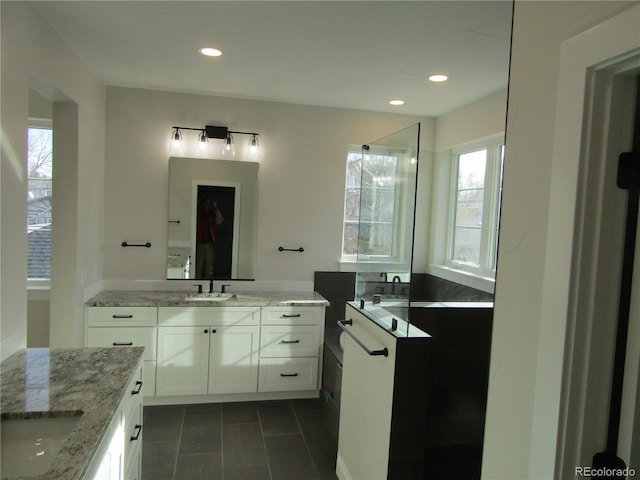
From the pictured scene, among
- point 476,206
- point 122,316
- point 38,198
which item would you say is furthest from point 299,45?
point 38,198

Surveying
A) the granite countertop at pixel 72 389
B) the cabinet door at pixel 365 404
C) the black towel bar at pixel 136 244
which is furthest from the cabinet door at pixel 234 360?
the granite countertop at pixel 72 389

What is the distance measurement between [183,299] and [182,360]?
485 millimetres

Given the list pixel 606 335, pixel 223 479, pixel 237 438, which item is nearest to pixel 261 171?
pixel 237 438

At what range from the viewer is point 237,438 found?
10.4 ft

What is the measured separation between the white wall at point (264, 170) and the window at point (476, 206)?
625 mm

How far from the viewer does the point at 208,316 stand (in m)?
3.55

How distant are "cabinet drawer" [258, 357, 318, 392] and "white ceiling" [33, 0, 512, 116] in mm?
2270

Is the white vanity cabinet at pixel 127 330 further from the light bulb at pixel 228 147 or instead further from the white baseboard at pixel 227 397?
the light bulb at pixel 228 147

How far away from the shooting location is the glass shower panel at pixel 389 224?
2234mm

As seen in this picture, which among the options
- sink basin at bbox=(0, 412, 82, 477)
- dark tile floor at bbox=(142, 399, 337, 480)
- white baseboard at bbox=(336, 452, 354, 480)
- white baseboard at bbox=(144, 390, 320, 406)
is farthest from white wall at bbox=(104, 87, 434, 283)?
sink basin at bbox=(0, 412, 82, 477)

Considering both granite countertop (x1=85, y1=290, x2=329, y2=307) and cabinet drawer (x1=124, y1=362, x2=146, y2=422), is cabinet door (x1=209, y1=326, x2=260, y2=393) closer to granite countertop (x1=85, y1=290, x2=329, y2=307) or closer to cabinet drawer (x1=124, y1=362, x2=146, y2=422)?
granite countertop (x1=85, y1=290, x2=329, y2=307)

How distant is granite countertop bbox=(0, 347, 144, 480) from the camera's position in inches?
50.7

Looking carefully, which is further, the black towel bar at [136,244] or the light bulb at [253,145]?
the light bulb at [253,145]

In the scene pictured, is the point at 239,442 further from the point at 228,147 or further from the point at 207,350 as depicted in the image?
the point at 228,147
